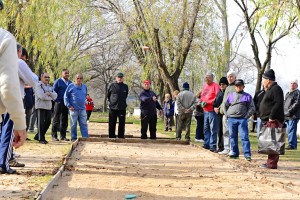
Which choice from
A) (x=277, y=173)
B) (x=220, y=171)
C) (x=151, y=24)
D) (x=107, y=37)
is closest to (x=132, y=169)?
(x=220, y=171)

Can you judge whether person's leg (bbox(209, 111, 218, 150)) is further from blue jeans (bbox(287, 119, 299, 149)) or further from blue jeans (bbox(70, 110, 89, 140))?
blue jeans (bbox(70, 110, 89, 140))

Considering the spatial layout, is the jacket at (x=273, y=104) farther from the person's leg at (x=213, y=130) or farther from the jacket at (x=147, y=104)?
the jacket at (x=147, y=104)

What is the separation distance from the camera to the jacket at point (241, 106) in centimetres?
1107

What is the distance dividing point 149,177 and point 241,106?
3916mm

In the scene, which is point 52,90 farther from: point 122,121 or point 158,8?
point 158,8

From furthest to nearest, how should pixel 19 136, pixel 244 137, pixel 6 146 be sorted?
1. pixel 244 137
2. pixel 6 146
3. pixel 19 136

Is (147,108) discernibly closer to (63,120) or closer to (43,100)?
(63,120)

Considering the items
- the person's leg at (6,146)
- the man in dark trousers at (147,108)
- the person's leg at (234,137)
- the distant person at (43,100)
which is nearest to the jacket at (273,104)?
the person's leg at (234,137)

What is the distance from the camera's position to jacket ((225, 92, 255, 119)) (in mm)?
11070

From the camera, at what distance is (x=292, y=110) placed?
48.1 ft

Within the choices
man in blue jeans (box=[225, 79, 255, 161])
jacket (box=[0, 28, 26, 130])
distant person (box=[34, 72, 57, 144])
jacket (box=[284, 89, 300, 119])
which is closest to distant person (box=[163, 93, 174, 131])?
jacket (box=[284, 89, 300, 119])

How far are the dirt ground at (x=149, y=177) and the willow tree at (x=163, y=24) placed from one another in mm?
9536

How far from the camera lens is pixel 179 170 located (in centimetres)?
880

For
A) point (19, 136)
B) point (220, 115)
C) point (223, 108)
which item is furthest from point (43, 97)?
point (19, 136)
